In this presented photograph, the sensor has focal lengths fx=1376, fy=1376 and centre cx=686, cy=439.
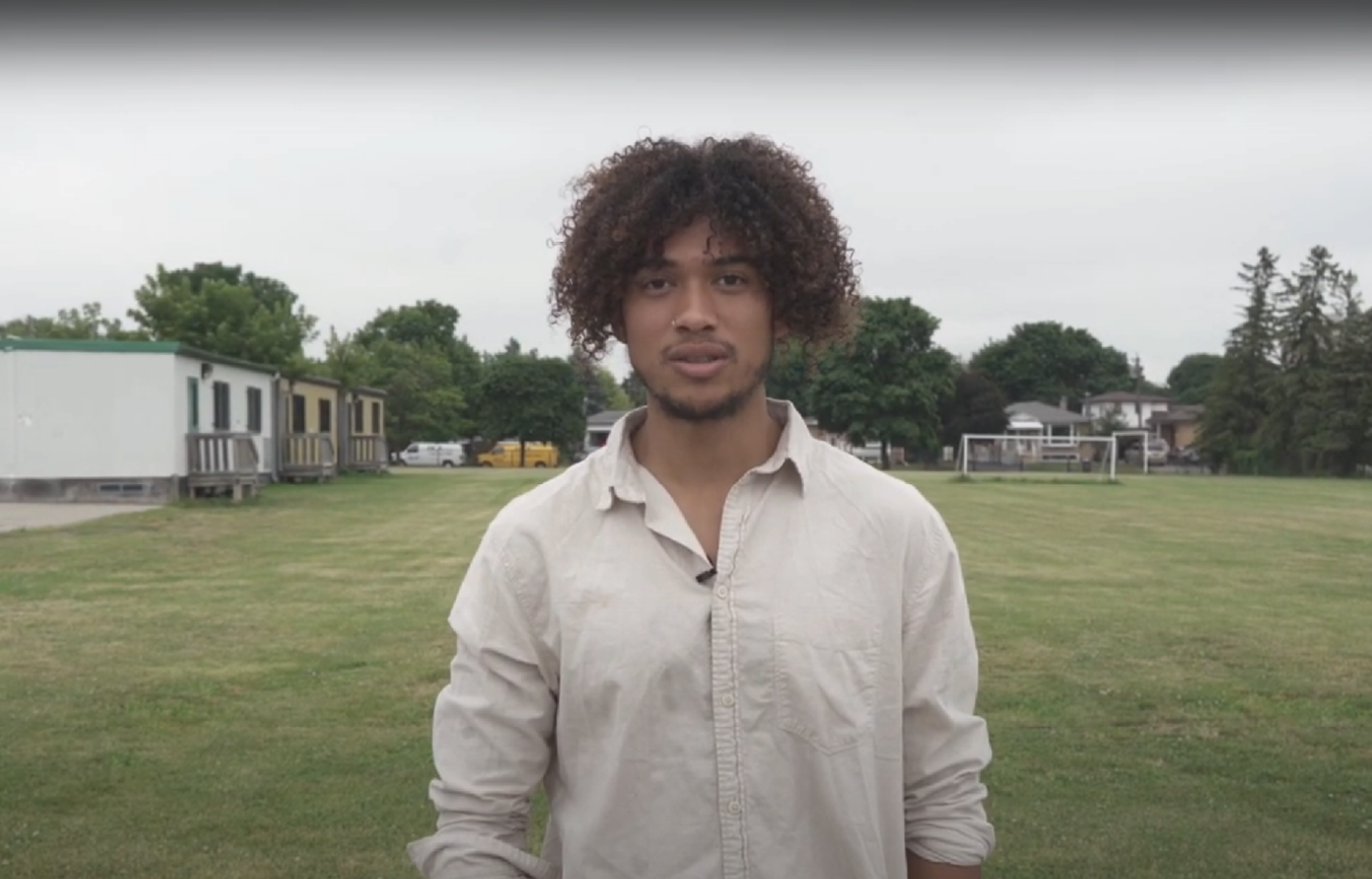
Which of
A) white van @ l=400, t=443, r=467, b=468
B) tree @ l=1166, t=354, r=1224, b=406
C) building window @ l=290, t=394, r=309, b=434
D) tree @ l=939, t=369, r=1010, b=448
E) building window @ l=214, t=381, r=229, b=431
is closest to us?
building window @ l=214, t=381, r=229, b=431

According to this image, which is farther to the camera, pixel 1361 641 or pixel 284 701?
pixel 1361 641

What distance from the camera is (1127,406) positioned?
107 metres

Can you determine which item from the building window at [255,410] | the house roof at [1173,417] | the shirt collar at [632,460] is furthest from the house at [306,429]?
the house roof at [1173,417]

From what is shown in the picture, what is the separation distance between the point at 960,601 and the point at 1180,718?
553 cm

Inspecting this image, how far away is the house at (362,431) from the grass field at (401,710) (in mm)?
25180

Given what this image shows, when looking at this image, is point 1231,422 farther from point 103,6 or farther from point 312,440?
point 103,6

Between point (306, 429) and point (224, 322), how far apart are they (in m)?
3.74

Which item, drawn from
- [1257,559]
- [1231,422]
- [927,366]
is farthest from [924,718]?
[1231,422]

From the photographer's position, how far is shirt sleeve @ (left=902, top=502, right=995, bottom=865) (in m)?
2.19

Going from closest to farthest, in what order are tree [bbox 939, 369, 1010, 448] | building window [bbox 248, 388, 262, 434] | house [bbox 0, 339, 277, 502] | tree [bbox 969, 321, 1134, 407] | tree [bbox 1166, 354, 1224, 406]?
1. house [bbox 0, 339, 277, 502]
2. building window [bbox 248, 388, 262, 434]
3. tree [bbox 939, 369, 1010, 448]
4. tree [bbox 969, 321, 1134, 407]
5. tree [bbox 1166, 354, 1224, 406]

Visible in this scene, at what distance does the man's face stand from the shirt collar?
93 millimetres

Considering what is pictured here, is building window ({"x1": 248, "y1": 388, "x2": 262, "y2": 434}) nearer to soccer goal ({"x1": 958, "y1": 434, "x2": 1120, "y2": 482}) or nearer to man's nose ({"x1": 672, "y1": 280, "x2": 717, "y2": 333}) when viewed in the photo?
man's nose ({"x1": 672, "y1": 280, "x2": 717, "y2": 333})

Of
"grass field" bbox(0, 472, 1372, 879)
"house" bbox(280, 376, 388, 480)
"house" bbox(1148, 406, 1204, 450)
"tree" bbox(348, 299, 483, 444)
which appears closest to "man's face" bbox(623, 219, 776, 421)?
"grass field" bbox(0, 472, 1372, 879)

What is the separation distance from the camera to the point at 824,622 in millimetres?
2066
